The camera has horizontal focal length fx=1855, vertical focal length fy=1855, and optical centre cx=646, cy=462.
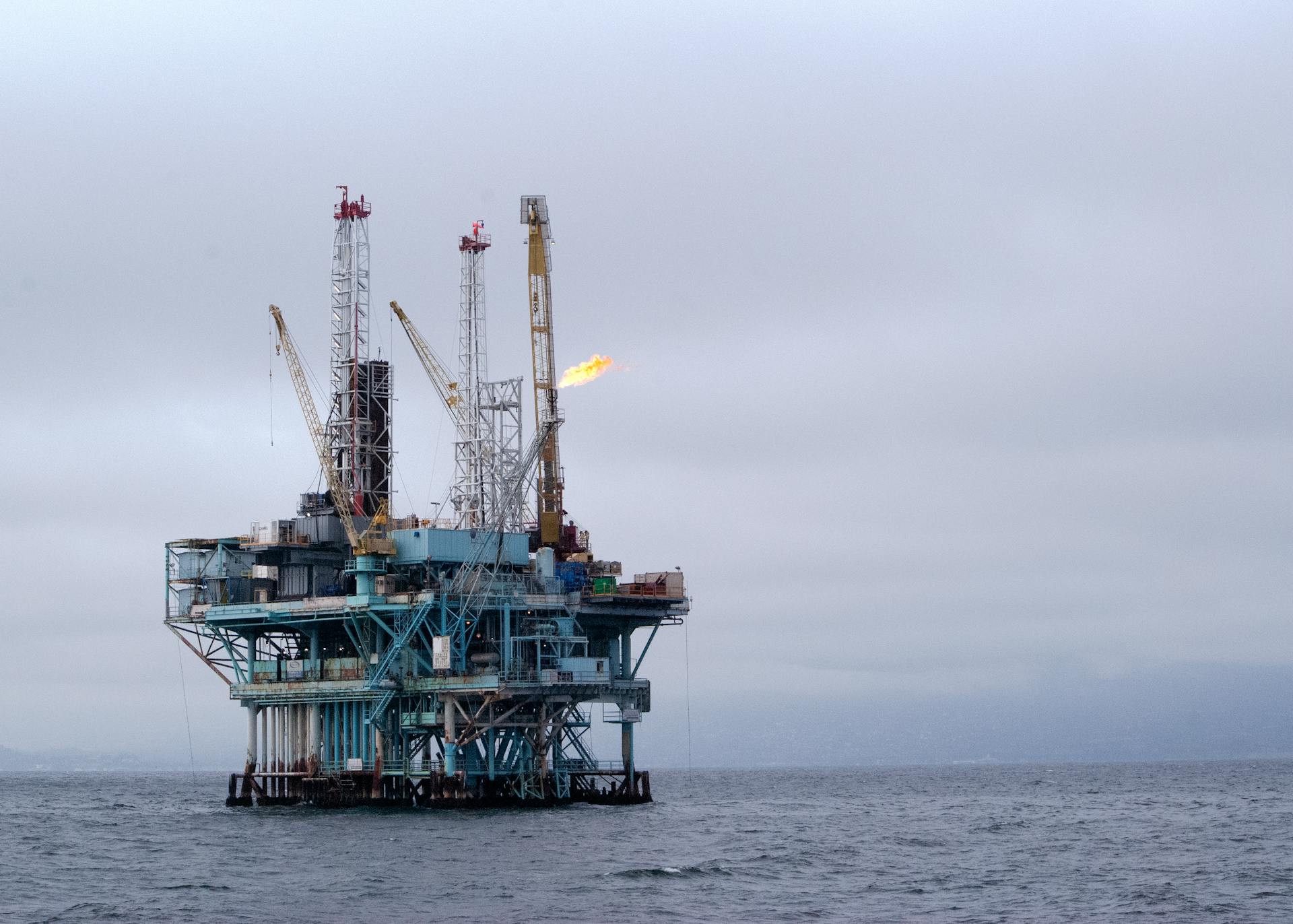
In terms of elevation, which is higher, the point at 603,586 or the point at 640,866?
the point at 603,586

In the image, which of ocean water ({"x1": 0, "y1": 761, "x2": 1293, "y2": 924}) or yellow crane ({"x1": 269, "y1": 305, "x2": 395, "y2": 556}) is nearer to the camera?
ocean water ({"x1": 0, "y1": 761, "x2": 1293, "y2": 924})

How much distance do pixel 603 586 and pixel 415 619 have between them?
14.3 metres

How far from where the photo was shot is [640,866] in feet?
270

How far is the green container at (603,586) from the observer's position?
119812 mm

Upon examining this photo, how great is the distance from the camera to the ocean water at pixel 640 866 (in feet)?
228

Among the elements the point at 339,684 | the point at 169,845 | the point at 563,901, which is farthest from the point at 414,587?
the point at 563,901

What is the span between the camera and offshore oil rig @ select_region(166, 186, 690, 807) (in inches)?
4397

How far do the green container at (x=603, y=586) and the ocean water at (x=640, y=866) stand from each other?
13735 millimetres

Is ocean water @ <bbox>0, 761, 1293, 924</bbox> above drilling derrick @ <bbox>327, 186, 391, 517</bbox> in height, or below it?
below

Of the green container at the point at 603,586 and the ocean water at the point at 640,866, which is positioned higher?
the green container at the point at 603,586

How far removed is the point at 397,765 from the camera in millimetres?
114750

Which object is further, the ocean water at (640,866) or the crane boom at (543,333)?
the crane boom at (543,333)

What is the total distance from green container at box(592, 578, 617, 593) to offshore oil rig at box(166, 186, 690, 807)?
0.32 ft

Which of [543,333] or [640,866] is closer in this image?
[640,866]
